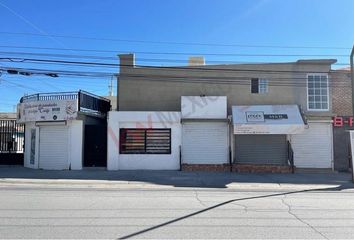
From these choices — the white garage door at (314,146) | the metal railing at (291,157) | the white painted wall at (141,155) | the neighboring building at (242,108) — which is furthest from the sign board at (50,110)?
the white garage door at (314,146)

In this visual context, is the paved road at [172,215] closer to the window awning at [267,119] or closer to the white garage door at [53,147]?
the window awning at [267,119]

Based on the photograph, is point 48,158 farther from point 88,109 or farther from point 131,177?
point 131,177

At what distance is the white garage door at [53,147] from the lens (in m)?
22.3

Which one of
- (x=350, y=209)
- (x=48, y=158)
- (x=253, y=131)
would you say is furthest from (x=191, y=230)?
(x=48, y=158)

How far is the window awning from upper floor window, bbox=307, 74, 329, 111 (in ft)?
4.87

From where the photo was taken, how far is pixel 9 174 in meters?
19.7

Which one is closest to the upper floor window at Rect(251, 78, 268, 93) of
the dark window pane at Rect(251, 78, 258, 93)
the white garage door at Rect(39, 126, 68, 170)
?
the dark window pane at Rect(251, 78, 258, 93)

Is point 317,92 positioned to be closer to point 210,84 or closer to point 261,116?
point 261,116

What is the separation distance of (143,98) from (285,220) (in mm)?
16568

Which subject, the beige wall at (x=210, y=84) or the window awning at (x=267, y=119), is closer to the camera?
the window awning at (x=267, y=119)

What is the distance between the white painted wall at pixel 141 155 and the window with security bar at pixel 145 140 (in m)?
0.22

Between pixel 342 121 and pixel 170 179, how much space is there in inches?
433

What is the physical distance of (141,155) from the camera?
73.0 feet

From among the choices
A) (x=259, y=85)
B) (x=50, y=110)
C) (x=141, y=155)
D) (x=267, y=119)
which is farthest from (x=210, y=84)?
(x=50, y=110)
